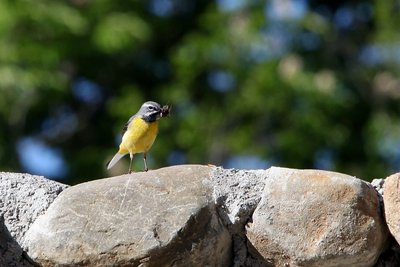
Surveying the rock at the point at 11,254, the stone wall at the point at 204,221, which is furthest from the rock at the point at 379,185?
the rock at the point at 11,254

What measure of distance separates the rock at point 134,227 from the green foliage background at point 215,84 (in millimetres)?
11285

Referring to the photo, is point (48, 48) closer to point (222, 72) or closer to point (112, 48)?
point (112, 48)

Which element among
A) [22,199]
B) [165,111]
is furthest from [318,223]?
[165,111]

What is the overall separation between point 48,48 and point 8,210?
476 inches

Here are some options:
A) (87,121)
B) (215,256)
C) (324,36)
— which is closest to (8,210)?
(215,256)

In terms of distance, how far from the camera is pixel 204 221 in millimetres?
3822

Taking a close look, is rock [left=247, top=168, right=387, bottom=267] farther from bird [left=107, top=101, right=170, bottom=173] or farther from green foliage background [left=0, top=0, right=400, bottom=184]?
green foliage background [left=0, top=0, right=400, bottom=184]

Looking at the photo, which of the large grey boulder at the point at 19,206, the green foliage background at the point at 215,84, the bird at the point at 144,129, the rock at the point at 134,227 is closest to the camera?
Answer: the rock at the point at 134,227

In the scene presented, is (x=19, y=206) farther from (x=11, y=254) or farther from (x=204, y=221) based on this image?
(x=204, y=221)

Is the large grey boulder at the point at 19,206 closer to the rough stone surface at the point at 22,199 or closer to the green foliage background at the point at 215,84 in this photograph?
the rough stone surface at the point at 22,199

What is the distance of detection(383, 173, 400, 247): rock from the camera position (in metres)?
3.79

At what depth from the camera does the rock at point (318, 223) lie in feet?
12.4

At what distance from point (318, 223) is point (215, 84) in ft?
42.9

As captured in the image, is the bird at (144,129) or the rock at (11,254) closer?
the rock at (11,254)
